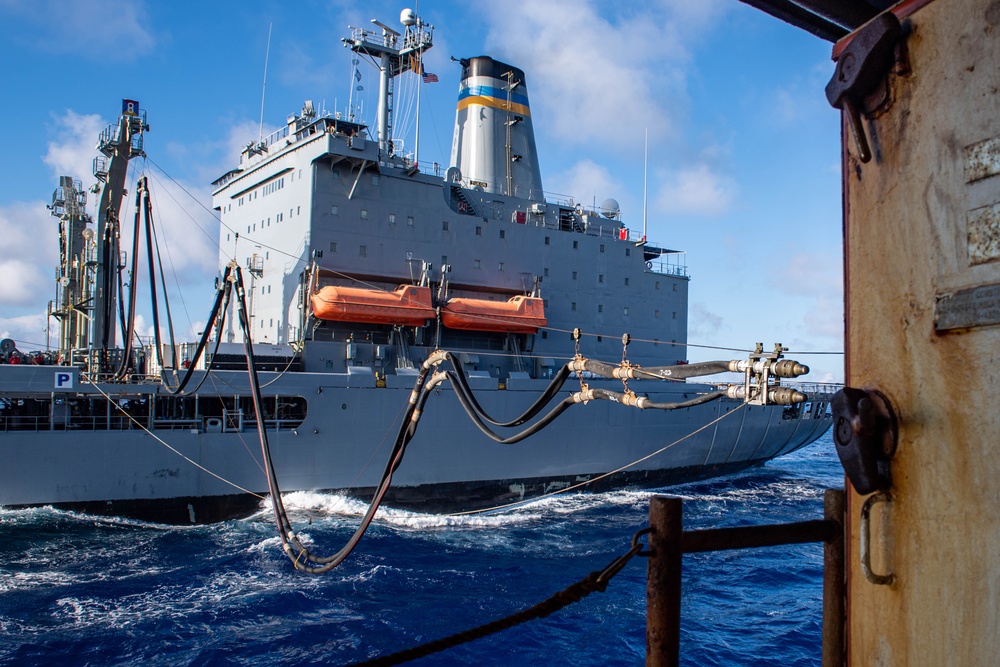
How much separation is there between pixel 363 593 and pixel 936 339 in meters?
9.82

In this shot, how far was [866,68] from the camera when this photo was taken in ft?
8.29

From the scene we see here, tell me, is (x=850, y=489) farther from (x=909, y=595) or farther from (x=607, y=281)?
(x=607, y=281)

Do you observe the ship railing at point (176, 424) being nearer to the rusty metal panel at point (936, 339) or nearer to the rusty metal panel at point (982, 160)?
the rusty metal panel at point (936, 339)

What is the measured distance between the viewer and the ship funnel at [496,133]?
2225cm

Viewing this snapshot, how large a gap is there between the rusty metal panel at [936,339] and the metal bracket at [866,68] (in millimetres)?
47

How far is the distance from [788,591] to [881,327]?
10321 mm

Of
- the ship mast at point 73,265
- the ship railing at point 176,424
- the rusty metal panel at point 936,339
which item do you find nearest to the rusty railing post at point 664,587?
the rusty metal panel at point 936,339

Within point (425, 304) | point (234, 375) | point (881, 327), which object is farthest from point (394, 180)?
point (881, 327)

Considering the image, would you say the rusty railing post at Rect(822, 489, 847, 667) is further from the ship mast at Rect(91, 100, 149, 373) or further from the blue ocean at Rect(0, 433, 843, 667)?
the ship mast at Rect(91, 100, 149, 373)

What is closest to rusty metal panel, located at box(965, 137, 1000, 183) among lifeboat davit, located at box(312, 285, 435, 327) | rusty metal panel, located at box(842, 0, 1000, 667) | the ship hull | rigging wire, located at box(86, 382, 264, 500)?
rusty metal panel, located at box(842, 0, 1000, 667)

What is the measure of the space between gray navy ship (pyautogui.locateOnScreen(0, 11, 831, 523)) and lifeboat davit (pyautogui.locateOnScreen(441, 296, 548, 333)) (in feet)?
0.21

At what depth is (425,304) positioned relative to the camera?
17.4m

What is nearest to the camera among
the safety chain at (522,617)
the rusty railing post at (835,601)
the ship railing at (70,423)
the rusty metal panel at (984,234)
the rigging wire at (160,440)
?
the rusty metal panel at (984,234)

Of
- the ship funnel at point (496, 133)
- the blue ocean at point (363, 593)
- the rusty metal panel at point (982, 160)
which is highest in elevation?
the ship funnel at point (496, 133)
